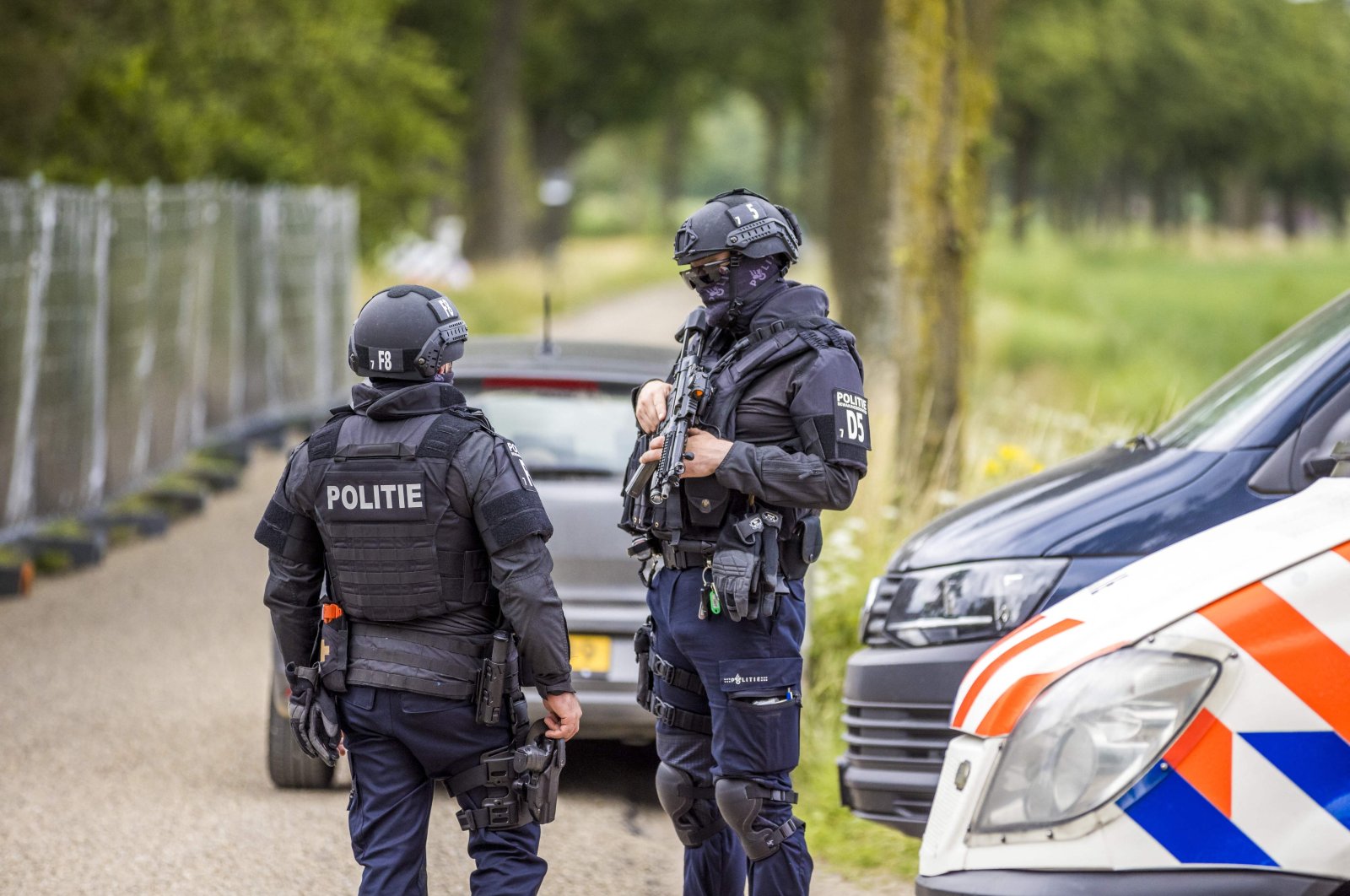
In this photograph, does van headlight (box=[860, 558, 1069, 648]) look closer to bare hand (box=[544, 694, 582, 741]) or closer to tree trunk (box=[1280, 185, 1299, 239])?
bare hand (box=[544, 694, 582, 741])

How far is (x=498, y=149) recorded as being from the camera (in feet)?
112

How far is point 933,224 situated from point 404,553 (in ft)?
17.4

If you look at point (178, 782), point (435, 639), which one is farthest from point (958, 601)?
point (178, 782)

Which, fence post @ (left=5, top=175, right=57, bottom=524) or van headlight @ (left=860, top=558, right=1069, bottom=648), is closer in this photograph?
van headlight @ (left=860, top=558, right=1069, bottom=648)

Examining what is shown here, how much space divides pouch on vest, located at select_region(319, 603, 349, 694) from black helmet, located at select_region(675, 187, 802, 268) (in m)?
1.18

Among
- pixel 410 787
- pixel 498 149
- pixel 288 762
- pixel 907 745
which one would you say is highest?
pixel 498 149

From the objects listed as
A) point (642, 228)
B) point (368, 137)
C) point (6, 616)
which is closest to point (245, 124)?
point (368, 137)

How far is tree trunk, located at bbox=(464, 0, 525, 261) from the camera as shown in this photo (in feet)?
110

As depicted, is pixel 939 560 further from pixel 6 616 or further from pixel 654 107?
pixel 654 107

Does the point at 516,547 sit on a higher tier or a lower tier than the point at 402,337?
lower

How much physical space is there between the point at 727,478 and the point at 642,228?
72523 millimetres

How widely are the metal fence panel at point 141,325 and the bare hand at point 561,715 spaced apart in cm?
663

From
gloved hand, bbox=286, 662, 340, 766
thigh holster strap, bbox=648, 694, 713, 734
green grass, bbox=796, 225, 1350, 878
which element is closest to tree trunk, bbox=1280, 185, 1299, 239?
green grass, bbox=796, 225, 1350, 878

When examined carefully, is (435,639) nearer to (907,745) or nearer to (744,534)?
(744,534)
